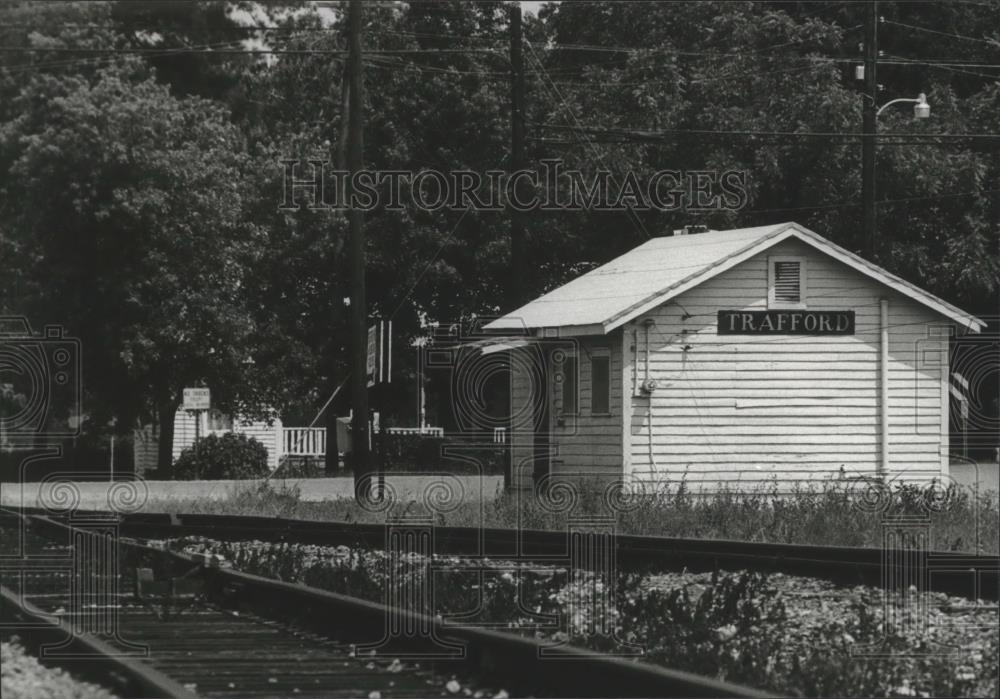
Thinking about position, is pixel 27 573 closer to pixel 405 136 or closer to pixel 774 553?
pixel 774 553

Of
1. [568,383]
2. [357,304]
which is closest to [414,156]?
[357,304]

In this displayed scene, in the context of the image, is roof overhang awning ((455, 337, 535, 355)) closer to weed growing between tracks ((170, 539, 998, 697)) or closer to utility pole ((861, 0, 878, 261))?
utility pole ((861, 0, 878, 261))

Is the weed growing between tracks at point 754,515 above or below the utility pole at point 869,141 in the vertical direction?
below

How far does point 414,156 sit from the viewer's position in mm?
47688

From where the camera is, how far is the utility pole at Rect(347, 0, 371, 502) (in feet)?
87.1

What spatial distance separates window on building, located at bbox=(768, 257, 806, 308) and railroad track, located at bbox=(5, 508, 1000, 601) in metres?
9.94

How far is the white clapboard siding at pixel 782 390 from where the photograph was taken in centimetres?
2617

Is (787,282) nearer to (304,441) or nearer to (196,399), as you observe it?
(196,399)

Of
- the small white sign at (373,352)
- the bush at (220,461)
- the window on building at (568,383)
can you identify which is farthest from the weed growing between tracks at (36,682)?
the bush at (220,461)

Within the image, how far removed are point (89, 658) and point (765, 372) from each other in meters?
18.9

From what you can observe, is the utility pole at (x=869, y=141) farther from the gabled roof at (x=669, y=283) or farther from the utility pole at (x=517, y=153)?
the utility pole at (x=517, y=153)

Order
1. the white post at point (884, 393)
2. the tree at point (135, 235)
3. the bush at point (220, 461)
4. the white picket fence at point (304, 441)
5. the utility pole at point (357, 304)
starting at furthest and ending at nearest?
the white picket fence at point (304, 441) → the bush at point (220, 461) → the tree at point (135, 235) → the white post at point (884, 393) → the utility pole at point (357, 304)

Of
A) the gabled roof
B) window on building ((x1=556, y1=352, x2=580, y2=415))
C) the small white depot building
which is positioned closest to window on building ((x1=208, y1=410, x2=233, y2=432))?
the gabled roof

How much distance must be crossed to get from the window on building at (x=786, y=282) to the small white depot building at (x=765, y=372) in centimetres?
2
